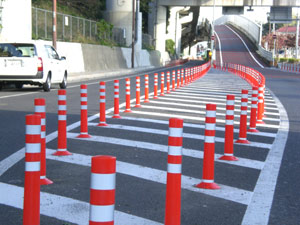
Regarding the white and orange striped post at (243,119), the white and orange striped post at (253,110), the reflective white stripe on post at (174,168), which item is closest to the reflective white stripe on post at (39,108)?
the reflective white stripe on post at (174,168)

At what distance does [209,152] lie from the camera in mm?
6945

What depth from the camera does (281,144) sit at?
35.0 feet

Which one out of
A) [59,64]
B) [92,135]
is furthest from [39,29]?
[92,135]

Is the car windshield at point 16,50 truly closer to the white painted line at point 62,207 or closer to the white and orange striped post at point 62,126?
the white and orange striped post at point 62,126

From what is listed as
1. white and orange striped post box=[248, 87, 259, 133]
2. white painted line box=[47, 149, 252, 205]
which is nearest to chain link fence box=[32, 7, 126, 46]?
white and orange striped post box=[248, 87, 259, 133]

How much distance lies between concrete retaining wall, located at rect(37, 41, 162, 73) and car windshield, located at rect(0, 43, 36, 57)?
592cm

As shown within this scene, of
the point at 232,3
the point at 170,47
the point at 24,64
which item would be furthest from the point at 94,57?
the point at 170,47

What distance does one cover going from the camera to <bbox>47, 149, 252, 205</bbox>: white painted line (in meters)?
6.77

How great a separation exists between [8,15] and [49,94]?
10.7 meters

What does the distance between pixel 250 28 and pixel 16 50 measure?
324 feet

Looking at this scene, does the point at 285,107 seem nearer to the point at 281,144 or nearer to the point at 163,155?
the point at 281,144

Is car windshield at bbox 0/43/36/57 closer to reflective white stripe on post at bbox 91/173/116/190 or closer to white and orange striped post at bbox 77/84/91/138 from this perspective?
white and orange striped post at bbox 77/84/91/138

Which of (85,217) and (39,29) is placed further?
(39,29)

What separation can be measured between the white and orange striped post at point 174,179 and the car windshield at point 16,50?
671 inches
